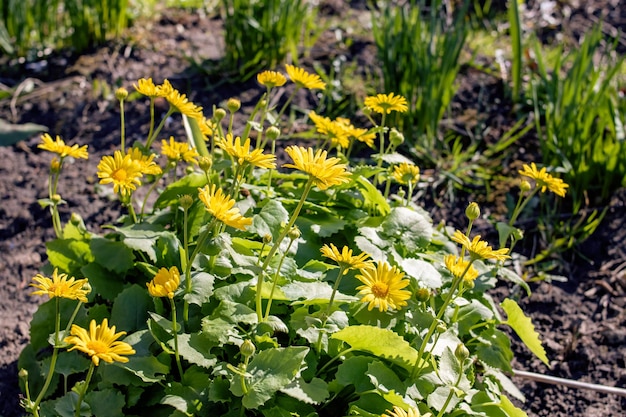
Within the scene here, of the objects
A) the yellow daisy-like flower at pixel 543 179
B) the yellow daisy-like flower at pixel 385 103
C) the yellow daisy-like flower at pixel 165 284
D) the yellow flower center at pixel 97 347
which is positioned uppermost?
the yellow daisy-like flower at pixel 385 103

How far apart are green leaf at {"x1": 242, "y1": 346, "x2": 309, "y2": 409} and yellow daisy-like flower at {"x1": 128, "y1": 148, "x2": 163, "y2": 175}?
1.83 feet

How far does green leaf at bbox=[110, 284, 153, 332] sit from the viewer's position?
1.75m

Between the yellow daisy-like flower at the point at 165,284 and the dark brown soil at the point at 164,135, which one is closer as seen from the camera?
the yellow daisy-like flower at the point at 165,284

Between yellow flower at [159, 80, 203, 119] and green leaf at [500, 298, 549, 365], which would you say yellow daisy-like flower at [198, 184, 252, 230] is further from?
green leaf at [500, 298, 549, 365]

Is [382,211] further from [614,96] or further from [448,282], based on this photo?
[614,96]

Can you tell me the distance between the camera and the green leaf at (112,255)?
1865mm

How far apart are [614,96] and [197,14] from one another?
7.74 feet

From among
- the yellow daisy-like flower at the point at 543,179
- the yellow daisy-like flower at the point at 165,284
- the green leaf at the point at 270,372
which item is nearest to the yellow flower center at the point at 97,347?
the yellow daisy-like flower at the point at 165,284

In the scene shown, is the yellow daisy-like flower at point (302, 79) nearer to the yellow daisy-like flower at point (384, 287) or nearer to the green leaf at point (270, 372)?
the yellow daisy-like flower at point (384, 287)

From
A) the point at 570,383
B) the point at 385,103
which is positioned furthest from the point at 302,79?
the point at 570,383

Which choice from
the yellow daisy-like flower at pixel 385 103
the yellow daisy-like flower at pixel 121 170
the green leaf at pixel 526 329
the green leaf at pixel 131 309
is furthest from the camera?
the yellow daisy-like flower at pixel 385 103

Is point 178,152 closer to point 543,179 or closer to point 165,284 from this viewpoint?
point 165,284

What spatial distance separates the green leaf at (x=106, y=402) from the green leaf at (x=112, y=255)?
37 centimetres

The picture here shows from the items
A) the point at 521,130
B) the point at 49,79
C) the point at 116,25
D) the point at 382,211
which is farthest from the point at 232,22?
the point at 382,211
